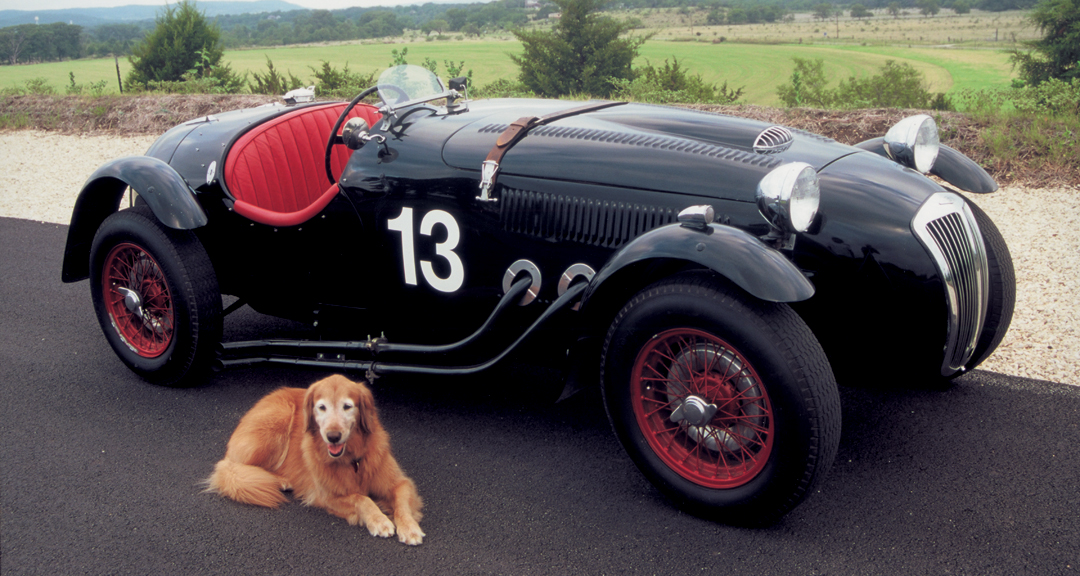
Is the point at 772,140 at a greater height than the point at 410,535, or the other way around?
the point at 772,140

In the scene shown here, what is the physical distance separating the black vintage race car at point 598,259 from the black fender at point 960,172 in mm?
13

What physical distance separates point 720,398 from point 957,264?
1.14 meters

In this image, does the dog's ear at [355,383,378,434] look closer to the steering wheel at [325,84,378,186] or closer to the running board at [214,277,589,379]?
the running board at [214,277,589,379]

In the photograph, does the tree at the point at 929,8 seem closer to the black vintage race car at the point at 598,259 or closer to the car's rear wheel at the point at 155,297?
the black vintage race car at the point at 598,259

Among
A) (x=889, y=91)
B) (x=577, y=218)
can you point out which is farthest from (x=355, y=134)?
(x=889, y=91)

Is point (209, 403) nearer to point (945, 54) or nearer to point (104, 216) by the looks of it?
point (104, 216)

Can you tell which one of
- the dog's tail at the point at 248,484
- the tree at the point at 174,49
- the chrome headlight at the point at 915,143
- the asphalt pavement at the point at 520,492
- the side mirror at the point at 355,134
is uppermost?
the tree at the point at 174,49

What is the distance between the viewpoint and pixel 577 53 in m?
21.5

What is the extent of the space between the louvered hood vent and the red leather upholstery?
209 cm

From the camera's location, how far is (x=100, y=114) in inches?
499

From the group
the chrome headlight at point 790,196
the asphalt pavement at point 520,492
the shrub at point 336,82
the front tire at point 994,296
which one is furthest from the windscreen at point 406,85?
the shrub at point 336,82

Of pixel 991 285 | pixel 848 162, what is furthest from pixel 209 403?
pixel 991 285

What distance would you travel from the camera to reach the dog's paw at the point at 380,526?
9.39ft

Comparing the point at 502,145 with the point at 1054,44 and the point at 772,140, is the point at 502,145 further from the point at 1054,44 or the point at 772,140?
the point at 1054,44
